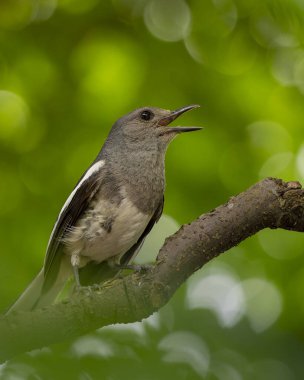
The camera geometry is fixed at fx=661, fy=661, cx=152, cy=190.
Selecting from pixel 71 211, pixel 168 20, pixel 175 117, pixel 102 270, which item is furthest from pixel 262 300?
pixel 168 20

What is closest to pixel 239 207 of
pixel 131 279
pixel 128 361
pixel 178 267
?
pixel 178 267

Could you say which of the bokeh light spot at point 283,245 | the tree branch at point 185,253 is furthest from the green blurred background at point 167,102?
the tree branch at point 185,253

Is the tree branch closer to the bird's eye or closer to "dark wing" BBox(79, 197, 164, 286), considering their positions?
"dark wing" BBox(79, 197, 164, 286)

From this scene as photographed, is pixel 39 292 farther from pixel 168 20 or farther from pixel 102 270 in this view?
pixel 168 20

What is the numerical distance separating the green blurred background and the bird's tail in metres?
0.09

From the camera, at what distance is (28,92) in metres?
5.46

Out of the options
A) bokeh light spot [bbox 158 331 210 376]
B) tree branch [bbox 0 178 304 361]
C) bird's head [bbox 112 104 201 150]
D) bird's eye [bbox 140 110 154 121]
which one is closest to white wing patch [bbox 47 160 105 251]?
bird's head [bbox 112 104 201 150]

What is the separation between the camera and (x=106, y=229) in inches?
189

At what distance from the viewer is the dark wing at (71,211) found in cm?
480

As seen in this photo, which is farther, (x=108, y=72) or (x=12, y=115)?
(x=108, y=72)

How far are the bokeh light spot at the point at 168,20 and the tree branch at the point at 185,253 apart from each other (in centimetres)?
265

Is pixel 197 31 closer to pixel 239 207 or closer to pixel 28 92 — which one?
pixel 28 92

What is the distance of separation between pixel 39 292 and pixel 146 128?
172cm

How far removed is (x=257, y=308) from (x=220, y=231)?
1061 mm
